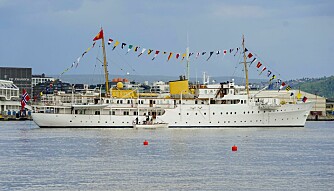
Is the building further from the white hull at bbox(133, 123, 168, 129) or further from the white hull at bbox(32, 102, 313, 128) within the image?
the white hull at bbox(133, 123, 168, 129)

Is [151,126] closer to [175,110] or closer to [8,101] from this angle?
[175,110]

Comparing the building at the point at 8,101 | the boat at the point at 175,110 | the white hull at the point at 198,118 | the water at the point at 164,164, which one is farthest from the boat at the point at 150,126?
the building at the point at 8,101

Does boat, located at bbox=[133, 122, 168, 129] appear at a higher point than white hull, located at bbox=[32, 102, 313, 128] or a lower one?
lower

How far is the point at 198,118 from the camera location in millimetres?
93562

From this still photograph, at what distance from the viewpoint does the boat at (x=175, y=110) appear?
9112 cm

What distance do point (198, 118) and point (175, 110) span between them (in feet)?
9.89

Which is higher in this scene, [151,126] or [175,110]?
[175,110]

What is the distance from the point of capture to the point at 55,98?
92.7 metres

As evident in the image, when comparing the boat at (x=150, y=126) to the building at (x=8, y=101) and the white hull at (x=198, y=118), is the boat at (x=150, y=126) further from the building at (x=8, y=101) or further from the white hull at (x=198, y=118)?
the building at (x=8, y=101)

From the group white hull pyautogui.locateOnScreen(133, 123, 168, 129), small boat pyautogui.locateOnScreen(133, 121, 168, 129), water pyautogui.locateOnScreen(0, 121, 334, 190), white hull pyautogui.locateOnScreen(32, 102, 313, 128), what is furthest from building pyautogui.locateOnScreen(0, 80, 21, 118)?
water pyautogui.locateOnScreen(0, 121, 334, 190)

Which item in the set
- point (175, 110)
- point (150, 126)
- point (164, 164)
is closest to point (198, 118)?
point (175, 110)

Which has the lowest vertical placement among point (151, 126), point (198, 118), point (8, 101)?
point (151, 126)

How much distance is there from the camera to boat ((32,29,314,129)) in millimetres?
91125

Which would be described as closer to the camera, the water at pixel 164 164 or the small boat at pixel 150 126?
the water at pixel 164 164
